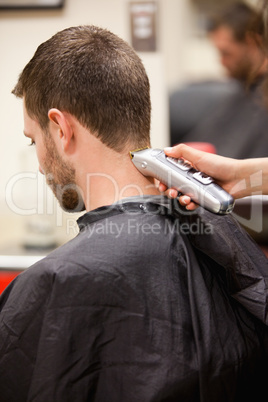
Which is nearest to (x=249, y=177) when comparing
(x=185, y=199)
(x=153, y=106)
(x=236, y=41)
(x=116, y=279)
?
(x=185, y=199)

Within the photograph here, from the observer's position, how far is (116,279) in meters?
1.17

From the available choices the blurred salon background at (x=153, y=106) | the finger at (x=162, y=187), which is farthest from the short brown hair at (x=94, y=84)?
the blurred salon background at (x=153, y=106)

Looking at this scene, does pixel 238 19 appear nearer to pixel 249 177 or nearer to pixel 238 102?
pixel 238 102

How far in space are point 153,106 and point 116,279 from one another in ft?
6.60

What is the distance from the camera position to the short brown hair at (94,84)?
132 centimetres

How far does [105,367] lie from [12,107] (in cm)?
197

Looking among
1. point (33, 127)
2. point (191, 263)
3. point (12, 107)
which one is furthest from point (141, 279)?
point (12, 107)

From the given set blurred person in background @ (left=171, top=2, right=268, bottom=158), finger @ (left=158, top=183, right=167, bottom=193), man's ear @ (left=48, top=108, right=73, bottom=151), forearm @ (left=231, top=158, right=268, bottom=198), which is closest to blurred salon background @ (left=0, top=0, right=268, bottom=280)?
blurred person in background @ (left=171, top=2, right=268, bottom=158)

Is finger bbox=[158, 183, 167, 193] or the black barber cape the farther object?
finger bbox=[158, 183, 167, 193]

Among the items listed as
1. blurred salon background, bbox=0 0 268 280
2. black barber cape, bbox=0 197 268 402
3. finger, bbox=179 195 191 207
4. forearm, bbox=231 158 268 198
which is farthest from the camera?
blurred salon background, bbox=0 0 268 280

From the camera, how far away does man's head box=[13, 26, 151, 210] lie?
1.33m

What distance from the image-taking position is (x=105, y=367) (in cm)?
115

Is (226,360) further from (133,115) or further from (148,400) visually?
(133,115)

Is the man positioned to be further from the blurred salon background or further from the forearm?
the blurred salon background
